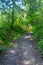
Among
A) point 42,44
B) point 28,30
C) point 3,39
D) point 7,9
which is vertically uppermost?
point 7,9

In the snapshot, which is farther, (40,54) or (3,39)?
(3,39)

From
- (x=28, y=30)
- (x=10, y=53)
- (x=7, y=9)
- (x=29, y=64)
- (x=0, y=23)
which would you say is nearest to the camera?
(x=29, y=64)

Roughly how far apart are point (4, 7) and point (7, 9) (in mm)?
333

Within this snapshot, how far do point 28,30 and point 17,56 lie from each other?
14156 mm

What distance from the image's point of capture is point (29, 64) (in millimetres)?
7926

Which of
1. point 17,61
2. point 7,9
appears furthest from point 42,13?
point 17,61

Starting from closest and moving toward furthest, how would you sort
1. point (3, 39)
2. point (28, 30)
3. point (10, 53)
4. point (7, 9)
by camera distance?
point (7, 9)
point (10, 53)
point (3, 39)
point (28, 30)

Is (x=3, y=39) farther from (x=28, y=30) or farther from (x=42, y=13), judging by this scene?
(x=28, y=30)

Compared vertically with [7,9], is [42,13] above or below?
below

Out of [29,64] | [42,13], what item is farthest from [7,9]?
[42,13]

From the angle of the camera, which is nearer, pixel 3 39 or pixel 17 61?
pixel 17 61

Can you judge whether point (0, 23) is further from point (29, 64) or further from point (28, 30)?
point (28, 30)

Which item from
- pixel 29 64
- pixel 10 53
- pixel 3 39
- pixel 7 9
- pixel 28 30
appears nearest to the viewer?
pixel 29 64

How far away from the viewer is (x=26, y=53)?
32.2ft
